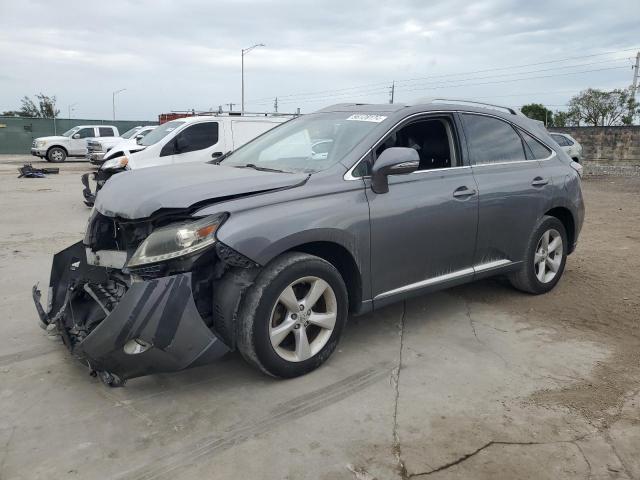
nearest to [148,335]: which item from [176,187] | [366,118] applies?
[176,187]

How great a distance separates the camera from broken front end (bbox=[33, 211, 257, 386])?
2992mm

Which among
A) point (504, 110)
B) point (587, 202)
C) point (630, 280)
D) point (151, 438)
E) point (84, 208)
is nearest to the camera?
point (151, 438)

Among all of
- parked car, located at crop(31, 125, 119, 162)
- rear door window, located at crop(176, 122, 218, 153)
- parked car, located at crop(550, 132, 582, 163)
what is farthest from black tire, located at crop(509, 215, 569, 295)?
parked car, located at crop(31, 125, 119, 162)

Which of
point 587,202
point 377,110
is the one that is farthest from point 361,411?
point 587,202

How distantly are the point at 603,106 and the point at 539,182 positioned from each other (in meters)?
55.5

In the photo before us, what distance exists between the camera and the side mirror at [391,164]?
3697mm

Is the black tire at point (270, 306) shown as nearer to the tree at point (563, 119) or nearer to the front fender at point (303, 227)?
the front fender at point (303, 227)

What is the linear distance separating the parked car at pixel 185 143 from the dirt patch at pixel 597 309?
7360mm

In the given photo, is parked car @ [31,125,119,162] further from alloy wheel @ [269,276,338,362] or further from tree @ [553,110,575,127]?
tree @ [553,110,575,127]

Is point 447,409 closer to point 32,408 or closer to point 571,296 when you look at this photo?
point 32,408

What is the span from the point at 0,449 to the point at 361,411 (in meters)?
1.92

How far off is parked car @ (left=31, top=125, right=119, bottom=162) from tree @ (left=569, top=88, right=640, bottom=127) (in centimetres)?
4598

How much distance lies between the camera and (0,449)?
2.79m

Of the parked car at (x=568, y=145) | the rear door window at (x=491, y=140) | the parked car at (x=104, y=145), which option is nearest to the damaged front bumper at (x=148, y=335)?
the rear door window at (x=491, y=140)
